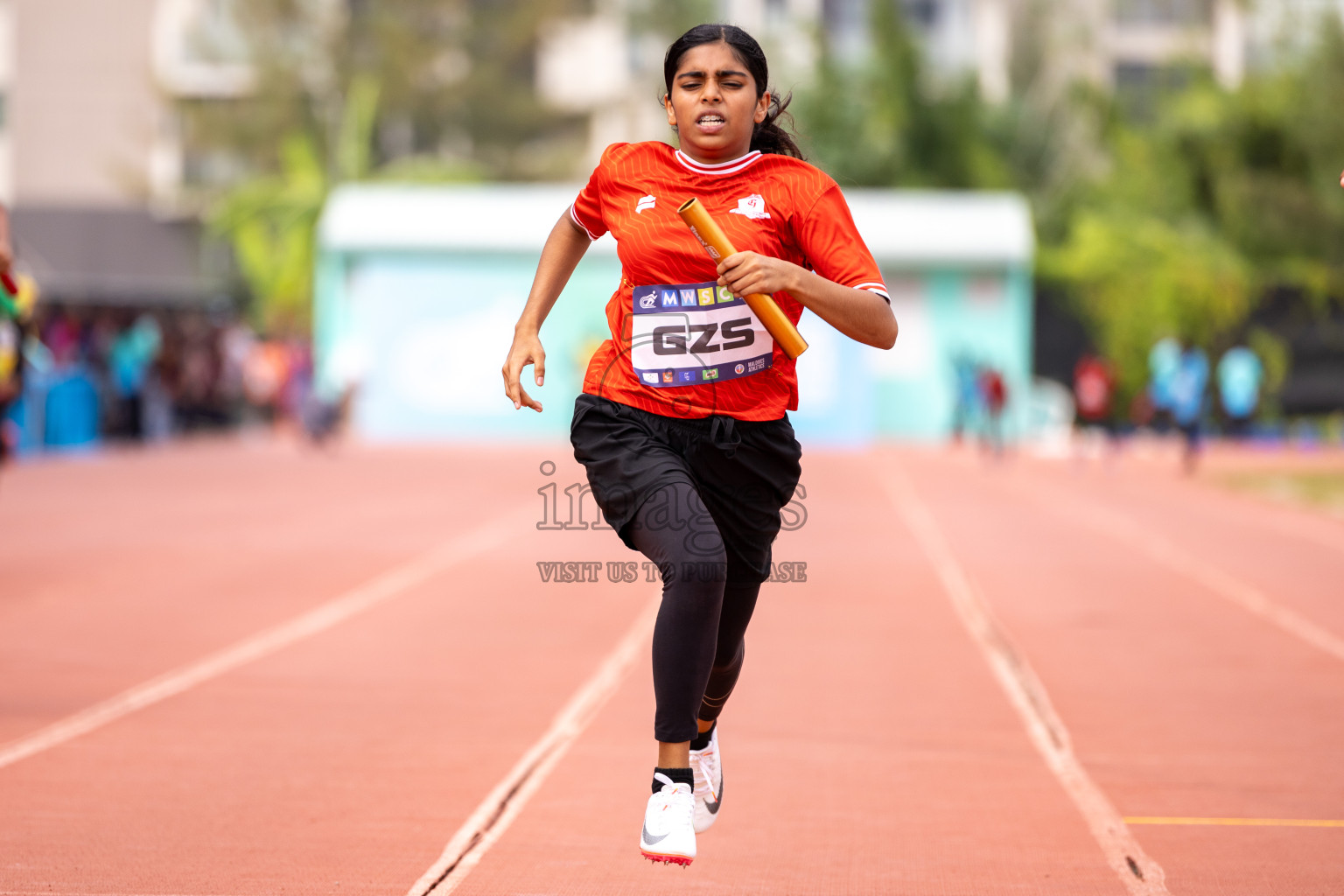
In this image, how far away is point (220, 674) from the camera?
7.21m

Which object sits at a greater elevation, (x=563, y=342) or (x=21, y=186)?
(x=21, y=186)

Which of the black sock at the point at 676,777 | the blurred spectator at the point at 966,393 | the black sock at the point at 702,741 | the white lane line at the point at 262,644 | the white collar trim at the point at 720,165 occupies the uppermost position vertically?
the white collar trim at the point at 720,165

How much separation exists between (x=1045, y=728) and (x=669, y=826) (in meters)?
2.84

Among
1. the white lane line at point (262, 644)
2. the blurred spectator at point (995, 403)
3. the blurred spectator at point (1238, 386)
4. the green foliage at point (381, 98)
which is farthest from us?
the green foliage at point (381, 98)

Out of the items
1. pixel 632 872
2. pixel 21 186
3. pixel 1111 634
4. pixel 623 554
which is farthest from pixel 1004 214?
pixel 21 186

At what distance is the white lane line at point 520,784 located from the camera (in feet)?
14.0

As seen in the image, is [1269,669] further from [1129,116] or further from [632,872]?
[1129,116]

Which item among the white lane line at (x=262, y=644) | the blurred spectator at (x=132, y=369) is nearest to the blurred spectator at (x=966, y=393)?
the blurred spectator at (x=132, y=369)

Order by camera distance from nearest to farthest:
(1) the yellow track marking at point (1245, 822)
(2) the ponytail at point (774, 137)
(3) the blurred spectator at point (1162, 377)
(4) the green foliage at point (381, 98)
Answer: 1. (2) the ponytail at point (774, 137)
2. (1) the yellow track marking at point (1245, 822)
3. (3) the blurred spectator at point (1162, 377)
4. (4) the green foliage at point (381, 98)

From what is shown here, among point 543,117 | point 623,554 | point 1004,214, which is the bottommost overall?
point 623,554

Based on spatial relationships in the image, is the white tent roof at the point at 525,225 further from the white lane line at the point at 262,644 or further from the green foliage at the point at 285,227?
the white lane line at the point at 262,644

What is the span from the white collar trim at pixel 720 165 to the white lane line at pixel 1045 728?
1.88 meters

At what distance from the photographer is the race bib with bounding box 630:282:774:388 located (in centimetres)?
392

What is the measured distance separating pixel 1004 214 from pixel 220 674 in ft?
85.3
